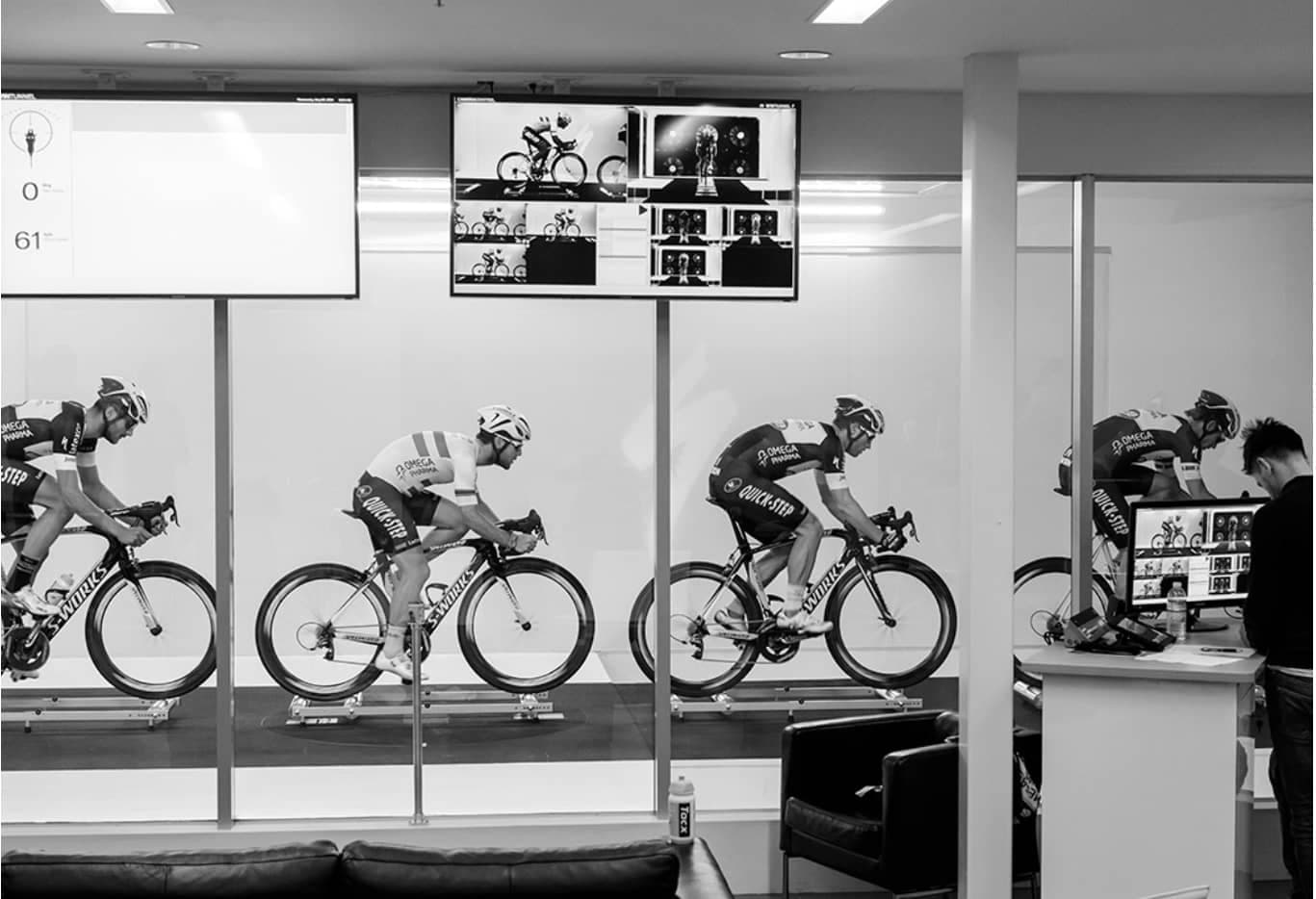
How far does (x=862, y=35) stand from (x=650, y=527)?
1963 millimetres

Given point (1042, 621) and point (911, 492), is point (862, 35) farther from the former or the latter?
point (1042, 621)

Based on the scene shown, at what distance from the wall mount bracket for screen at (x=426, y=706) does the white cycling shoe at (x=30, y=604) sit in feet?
3.07

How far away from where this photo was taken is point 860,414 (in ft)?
18.2

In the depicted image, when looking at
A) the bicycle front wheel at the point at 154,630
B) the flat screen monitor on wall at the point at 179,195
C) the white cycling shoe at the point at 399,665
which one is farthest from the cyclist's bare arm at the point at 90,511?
the white cycling shoe at the point at 399,665

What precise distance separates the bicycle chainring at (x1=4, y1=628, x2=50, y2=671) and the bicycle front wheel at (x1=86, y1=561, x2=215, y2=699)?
166mm

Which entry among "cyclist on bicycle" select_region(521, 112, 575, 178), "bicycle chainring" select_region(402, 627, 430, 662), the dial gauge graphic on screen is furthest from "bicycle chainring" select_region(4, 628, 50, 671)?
"cyclist on bicycle" select_region(521, 112, 575, 178)

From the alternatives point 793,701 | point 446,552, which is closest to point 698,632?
point 793,701

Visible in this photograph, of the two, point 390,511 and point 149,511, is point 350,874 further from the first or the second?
Answer: point 149,511

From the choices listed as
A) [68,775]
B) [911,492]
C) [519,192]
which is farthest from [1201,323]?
[68,775]

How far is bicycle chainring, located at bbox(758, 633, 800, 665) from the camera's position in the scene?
5566 millimetres

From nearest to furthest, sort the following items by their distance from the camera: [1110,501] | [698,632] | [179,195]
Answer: [179,195] → [698,632] → [1110,501]

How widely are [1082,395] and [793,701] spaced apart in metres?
1.62

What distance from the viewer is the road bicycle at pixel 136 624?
5.30m

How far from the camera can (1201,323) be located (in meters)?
5.62
